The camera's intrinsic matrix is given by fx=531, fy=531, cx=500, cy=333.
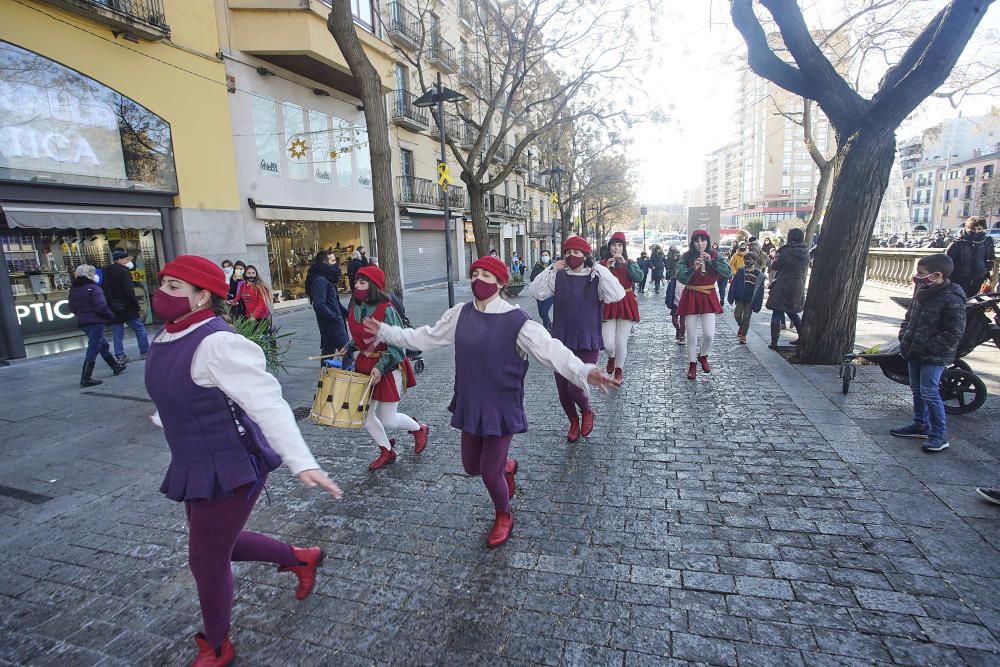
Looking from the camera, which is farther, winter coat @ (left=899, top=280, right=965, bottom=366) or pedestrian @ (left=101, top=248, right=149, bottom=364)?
pedestrian @ (left=101, top=248, right=149, bottom=364)

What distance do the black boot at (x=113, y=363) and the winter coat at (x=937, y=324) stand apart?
31.8 ft

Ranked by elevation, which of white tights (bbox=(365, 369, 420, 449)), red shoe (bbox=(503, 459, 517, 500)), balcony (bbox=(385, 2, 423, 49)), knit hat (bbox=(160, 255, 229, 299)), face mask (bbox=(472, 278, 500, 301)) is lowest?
red shoe (bbox=(503, 459, 517, 500))

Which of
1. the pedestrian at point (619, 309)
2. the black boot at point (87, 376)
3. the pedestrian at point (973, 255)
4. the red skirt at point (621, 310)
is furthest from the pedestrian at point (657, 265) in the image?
the black boot at point (87, 376)

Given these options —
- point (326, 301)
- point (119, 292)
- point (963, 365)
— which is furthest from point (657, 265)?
point (119, 292)

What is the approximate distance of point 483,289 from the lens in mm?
3029

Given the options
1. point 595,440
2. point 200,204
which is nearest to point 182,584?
point 595,440

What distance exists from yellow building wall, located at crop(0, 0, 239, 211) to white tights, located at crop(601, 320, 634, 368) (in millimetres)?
10595

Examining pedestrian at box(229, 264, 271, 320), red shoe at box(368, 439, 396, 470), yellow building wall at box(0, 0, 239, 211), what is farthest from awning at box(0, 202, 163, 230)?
red shoe at box(368, 439, 396, 470)

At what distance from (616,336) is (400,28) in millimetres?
17344

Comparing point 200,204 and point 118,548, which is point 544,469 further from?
point 200,204

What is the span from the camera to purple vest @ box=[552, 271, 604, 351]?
489 centimetres

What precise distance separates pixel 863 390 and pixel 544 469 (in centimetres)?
415

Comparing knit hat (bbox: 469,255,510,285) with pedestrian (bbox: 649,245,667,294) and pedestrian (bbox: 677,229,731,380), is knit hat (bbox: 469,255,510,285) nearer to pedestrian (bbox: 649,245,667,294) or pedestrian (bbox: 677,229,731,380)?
pedestrian (bbox: 677,229,731,380)

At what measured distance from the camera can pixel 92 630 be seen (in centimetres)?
255
